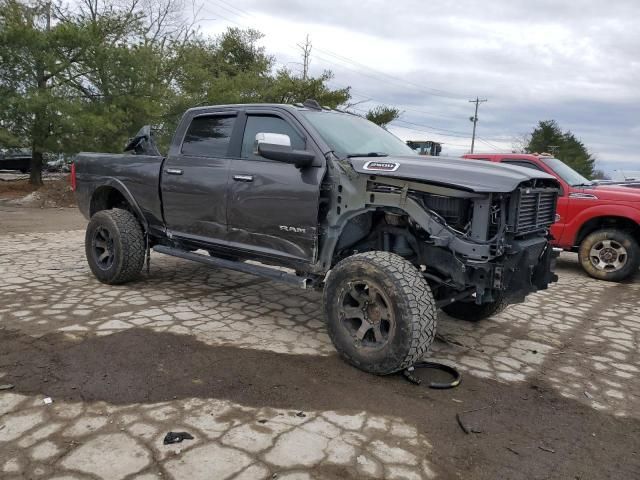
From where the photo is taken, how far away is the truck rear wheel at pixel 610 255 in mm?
7051

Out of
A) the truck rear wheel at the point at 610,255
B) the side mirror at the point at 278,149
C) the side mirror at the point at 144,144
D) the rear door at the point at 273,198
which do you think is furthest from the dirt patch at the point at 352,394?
the truck rear wheel at the point at 610,255

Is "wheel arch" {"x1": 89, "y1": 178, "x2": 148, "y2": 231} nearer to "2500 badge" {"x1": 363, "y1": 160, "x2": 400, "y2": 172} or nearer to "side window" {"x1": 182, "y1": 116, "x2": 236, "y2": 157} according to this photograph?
"side window" {"x1": 182, "y1": 116, "x2": 236, "y2": 157}

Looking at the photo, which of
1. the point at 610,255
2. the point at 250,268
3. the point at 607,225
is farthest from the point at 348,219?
the point at 607,225

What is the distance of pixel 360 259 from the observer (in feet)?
12.1

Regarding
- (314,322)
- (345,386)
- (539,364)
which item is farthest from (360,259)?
(539,364)

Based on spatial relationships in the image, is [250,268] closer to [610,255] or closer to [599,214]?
[599,214]

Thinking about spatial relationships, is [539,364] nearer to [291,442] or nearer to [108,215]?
[291,442]

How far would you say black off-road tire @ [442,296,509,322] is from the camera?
15.5ft

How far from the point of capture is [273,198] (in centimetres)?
433

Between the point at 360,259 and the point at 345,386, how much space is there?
894 millimetres

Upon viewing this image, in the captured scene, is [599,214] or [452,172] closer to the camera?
[452,172]

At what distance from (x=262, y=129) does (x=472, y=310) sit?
2.64 metres

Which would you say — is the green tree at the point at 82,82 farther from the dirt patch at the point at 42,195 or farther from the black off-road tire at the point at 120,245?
the black off-road tire at the point at 120,245

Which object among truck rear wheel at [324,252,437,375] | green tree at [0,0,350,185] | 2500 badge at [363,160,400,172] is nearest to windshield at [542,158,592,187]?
2500 badge at [363,160,400,172]
